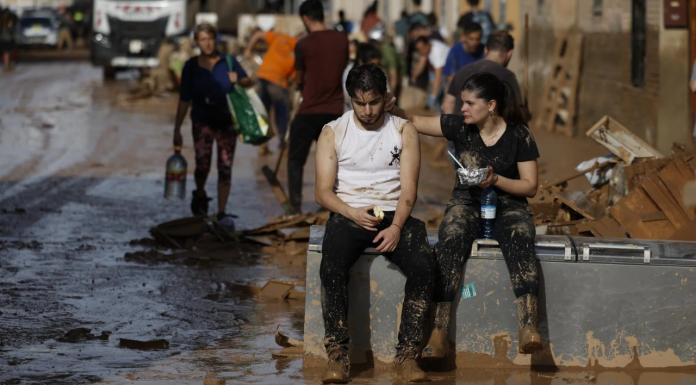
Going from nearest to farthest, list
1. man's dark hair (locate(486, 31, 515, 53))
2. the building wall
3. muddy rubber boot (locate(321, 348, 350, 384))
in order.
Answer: muddy rubber boot (locate(321, 348, 350, 384)) → man's dark hair (locate(486, 31, 515, 53)) → the building wall

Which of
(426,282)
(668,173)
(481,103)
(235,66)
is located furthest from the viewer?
(235,66)

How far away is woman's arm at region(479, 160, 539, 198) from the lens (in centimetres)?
647

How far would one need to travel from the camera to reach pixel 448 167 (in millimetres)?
15391

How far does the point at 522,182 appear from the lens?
6562 mm

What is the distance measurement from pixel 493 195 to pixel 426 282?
27.9 inches

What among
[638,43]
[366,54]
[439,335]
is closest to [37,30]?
[638,43]

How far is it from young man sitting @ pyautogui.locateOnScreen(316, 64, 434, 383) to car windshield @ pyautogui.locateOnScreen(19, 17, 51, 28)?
5237 centimetres

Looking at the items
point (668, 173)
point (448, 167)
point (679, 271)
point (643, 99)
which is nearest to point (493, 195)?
point (679, 271)

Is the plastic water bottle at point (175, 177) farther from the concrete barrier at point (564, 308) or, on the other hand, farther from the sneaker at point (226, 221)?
the concrete barrier at point (564, 308)

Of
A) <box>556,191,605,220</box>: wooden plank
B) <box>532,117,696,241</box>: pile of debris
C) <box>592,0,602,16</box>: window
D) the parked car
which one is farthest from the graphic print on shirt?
the parked car

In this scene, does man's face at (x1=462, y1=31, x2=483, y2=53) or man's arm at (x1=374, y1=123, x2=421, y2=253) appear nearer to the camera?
man's arm at (x1=374, y1=123, x2=421, y2=253)

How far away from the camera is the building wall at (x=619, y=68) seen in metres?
14.9

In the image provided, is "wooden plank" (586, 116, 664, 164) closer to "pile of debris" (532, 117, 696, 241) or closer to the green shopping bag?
"pile of debris" (532, 117, 696, 241)

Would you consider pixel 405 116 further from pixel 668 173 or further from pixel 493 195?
pixel 668 173
